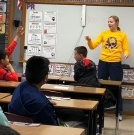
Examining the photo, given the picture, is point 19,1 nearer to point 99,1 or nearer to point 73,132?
point 99,1

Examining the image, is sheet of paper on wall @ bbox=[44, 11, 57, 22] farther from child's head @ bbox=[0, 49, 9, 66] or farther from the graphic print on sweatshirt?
child's head @ bbox=[0, 49, 9, 66]

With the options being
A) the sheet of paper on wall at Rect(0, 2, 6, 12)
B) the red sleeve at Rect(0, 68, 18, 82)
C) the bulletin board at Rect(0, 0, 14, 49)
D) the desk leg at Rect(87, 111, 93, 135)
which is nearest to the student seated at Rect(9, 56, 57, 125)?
the desk leg at Rect(87, 111, 93, 135)

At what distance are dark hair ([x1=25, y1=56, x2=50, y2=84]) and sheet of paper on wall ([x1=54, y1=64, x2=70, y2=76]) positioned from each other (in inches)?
152

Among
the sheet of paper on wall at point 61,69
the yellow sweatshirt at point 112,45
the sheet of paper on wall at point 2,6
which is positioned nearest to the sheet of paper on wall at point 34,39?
the sheet of paper on wall at point 61,69

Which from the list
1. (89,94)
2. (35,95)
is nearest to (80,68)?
(89,94)

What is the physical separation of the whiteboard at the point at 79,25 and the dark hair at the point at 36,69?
3835 millimetres

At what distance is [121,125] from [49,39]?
2248mm

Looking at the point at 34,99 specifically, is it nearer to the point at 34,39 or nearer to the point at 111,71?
the point at 111,71

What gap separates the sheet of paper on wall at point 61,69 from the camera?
636 centimetres

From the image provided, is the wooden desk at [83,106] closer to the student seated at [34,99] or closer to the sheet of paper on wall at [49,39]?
the student seated at [34,99]

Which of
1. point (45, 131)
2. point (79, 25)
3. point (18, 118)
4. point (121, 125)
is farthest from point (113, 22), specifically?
point (45, 131)

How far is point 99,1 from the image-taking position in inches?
241

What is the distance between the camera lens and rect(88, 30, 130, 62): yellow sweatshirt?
5762mm

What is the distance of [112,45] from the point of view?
5.79 meters
